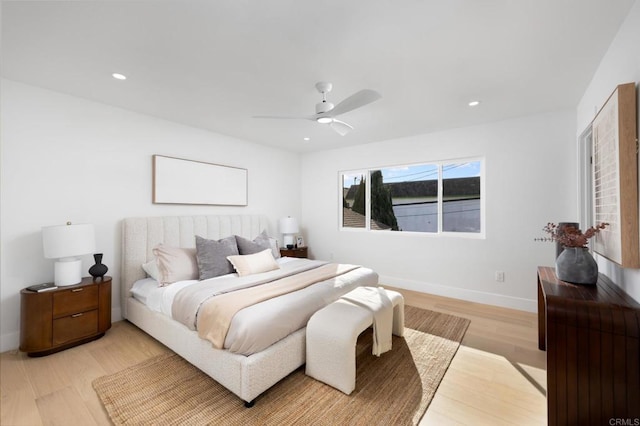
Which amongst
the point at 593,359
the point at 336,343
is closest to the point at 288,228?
the point at 336,343

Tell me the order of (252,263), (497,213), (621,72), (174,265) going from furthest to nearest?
(497,213) < (252,263) < (174,265) < (621,72)

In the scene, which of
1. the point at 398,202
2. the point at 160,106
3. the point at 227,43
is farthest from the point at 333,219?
the point at 227,43

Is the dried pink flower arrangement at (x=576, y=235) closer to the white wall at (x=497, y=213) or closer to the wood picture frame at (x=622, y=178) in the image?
the wood picture frame at (x=622, y=178)

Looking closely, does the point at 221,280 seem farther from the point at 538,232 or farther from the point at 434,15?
the point at 538,232

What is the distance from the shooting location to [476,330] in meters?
2.89

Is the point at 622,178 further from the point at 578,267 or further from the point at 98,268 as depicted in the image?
the point at 98,268

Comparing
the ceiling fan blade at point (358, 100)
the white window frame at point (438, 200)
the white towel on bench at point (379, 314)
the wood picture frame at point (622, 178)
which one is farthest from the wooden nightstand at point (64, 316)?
the wood picture frame at point (622, 178)

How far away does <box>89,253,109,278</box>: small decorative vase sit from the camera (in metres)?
2.70

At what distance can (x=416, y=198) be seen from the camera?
175 inches

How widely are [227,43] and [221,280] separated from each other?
2125mm

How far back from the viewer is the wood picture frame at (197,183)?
341 centimetres

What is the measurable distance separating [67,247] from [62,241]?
0.07m

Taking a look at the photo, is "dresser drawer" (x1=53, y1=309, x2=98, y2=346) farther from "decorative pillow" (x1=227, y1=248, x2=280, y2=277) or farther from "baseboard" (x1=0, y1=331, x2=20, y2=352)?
"decorative pillow" (x1=227, y1=248, x2=280, y2=277)

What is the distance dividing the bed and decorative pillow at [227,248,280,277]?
1.85 feet
